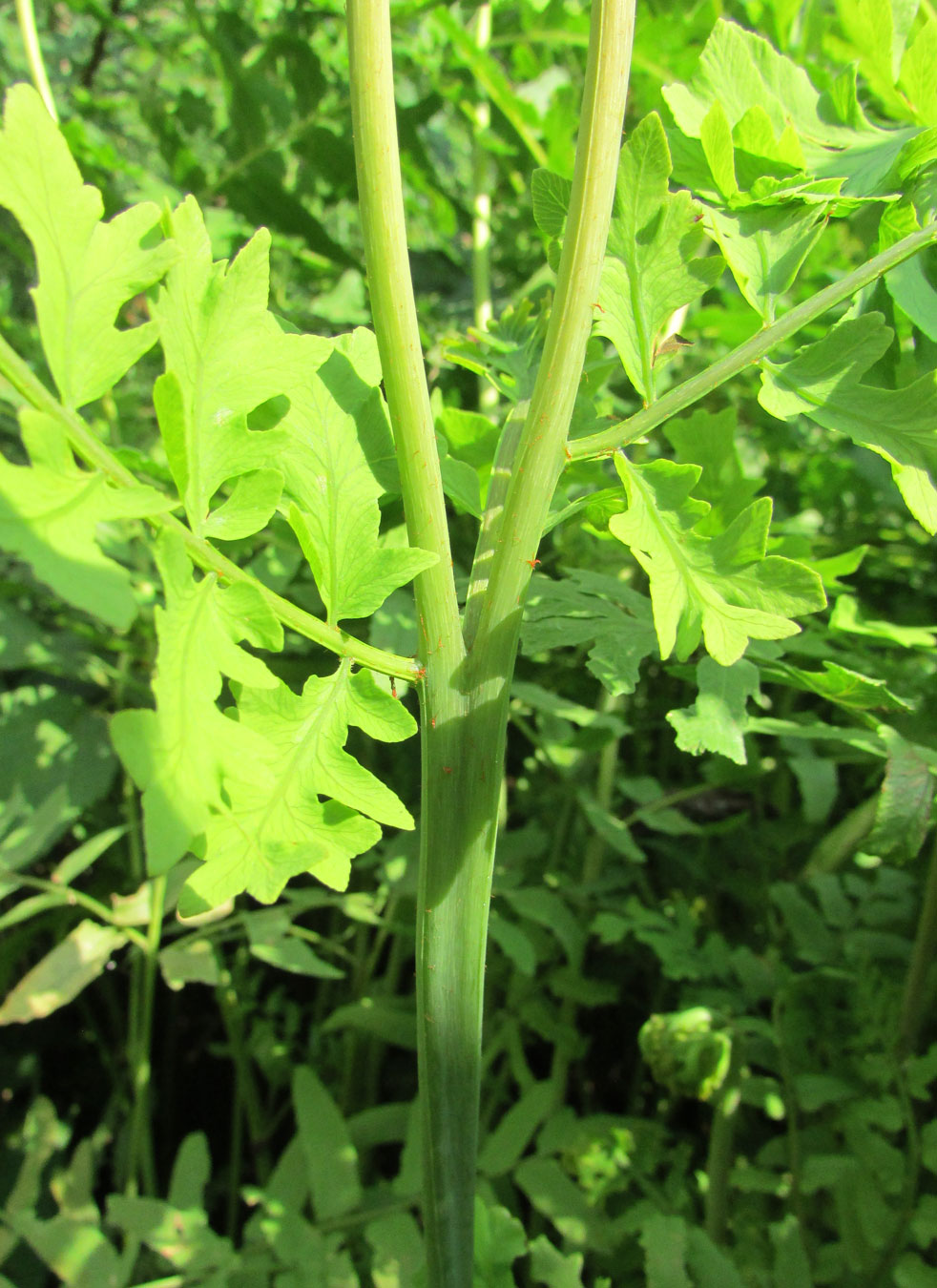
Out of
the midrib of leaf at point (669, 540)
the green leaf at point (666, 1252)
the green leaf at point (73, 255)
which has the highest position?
the green leaf at point (73, 255)

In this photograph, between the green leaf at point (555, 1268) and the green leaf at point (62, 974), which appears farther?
the green leaf at point (62, 974)

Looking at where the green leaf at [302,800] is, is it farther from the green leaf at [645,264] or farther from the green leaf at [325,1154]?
the green leaf at [325,1154]

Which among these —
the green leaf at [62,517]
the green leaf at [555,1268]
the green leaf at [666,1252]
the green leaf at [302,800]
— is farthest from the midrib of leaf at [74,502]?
Answer: the green leaf at [666,1252]

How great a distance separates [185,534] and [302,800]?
13cm

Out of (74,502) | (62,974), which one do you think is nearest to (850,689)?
(74,502)

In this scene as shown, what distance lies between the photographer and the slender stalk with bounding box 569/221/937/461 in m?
0.46

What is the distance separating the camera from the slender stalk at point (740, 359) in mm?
464

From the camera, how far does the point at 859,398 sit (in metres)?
0.51

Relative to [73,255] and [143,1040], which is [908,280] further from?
[143,1040]

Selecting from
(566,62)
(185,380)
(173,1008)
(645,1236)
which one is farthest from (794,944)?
(566,62)

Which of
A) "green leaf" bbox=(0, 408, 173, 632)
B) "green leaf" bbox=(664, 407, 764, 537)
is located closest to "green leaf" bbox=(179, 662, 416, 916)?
"green leaf" bbox=(0, 408, 173, 632)

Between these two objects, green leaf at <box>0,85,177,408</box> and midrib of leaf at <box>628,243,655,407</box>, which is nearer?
green leaf at <box>0,85,177,408</box>

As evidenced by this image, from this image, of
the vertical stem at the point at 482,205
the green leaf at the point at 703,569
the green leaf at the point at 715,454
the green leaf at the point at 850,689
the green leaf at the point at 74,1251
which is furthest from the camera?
the vertical stem at the point at 482,205

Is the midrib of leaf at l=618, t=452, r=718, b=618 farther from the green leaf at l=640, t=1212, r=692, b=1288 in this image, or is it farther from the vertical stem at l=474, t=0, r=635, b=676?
the green leaf at l=640, t=1212, r=692, b=1288
